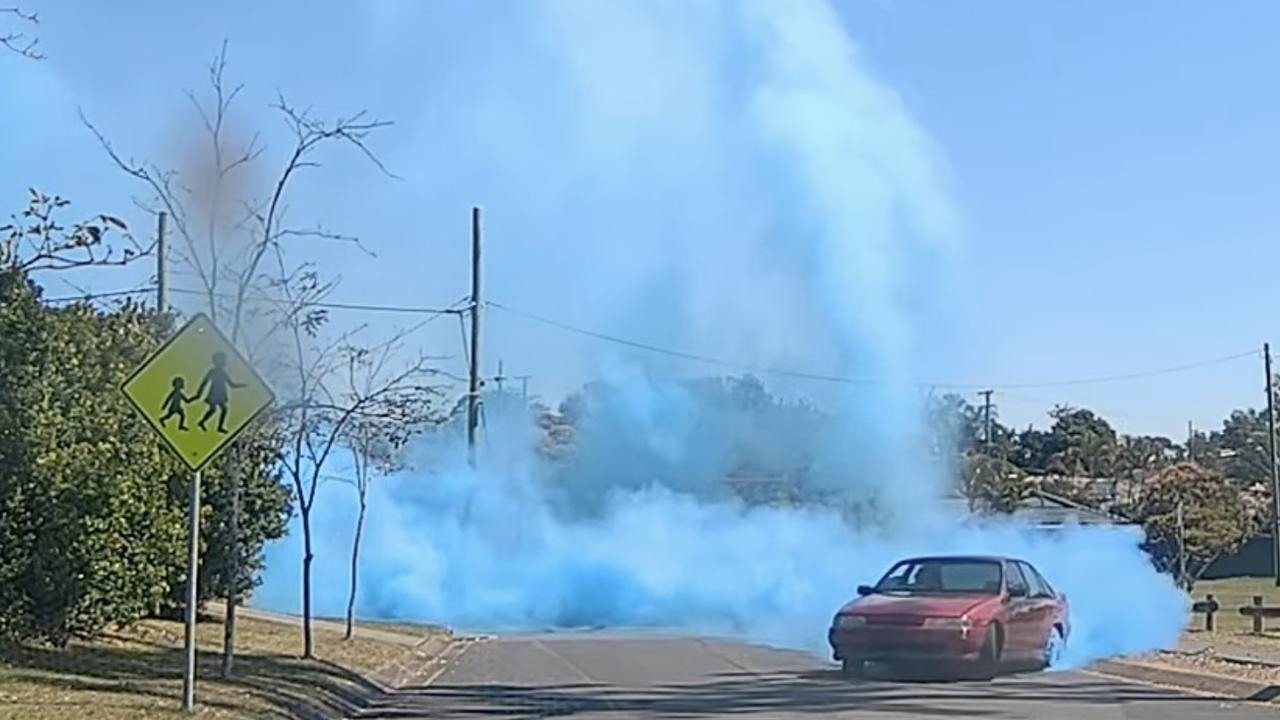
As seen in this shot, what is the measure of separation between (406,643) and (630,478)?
2008cm

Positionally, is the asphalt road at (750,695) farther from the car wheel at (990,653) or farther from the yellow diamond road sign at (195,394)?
the yellow diamond road sign at (195,394)

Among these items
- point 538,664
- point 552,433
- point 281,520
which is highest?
point 552,433

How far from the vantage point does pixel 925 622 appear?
70.1 ft

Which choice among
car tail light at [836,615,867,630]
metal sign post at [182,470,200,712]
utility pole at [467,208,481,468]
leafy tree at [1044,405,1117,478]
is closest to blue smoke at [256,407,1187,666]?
utility pole at [467,208,481,468]

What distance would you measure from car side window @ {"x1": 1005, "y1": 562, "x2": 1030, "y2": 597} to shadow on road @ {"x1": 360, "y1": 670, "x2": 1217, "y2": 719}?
1.19 m

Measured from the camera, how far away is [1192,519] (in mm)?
54625

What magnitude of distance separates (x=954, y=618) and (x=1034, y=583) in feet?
9.03

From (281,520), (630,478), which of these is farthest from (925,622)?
(630,478)

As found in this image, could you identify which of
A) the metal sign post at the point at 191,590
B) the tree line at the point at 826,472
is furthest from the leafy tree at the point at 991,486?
the metal sign post at the point at 191,590

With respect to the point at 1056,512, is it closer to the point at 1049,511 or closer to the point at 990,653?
the point at 1049,511

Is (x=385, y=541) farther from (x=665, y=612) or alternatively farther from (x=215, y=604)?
(x=215, y=604)

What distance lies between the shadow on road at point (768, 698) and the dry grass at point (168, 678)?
866 mm

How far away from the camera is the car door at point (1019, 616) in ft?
72.9

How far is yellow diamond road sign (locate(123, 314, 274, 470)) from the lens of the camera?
15508 millimetres
